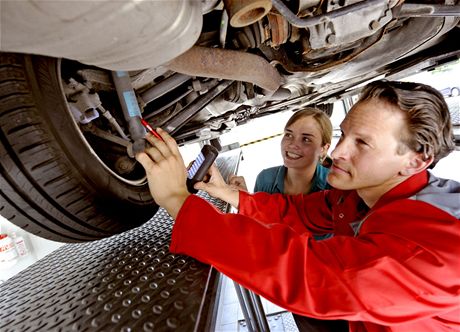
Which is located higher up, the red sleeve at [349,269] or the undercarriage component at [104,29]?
the undercarriage component at [104,29]

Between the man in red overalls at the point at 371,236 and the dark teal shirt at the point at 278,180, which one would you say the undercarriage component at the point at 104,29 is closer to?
the man in red overalls at the point at 371,236

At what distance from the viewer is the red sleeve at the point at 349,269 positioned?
38cm

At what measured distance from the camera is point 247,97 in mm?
999

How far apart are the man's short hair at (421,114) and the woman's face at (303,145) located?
0.51m

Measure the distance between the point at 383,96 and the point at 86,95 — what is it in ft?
2.08

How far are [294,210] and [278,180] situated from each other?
14.1 inches

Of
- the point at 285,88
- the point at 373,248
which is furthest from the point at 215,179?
the point at 285,88

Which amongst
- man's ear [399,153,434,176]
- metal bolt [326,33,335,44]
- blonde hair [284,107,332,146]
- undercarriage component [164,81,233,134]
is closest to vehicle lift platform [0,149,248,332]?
undercarriage component [164,81,233,134]

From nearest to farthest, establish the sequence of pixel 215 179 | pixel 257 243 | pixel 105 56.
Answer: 1. pixel 105 56
2. pixel 257 243
3. pixel 215 179

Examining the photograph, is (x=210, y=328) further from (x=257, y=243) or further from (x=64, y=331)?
(x=64, y=331)

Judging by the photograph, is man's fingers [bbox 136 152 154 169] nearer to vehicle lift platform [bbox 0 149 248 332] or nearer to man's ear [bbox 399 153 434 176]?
vehicle lift platform [bbox 0 149 248 332]

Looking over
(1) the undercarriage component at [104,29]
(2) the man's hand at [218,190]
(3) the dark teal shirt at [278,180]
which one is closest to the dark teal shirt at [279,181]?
(3) the dark teal shirt at [278,180]

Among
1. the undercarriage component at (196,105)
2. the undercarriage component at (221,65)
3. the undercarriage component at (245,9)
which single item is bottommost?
the undercarriage component at (196,105)

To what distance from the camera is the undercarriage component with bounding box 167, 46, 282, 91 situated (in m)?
0.51
